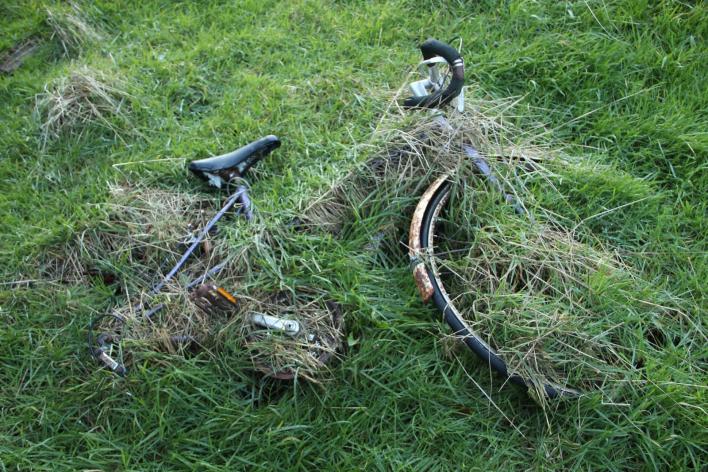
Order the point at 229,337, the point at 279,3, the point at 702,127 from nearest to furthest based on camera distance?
the point at 229,337, the point at 702,127, the point at 279,3

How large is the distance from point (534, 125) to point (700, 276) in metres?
1.36

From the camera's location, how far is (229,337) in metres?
2.84

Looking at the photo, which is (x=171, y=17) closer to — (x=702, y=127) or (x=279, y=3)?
(x=279, y=3)

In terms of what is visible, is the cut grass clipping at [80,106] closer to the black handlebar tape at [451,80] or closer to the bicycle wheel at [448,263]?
the black handlebar tape at [451,80]

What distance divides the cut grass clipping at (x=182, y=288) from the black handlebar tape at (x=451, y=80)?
1.21 meters

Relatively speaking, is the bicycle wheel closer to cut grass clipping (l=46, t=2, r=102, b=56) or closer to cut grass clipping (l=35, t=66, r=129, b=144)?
cut grass clipping (l=35, t=66, r=129, b=144)

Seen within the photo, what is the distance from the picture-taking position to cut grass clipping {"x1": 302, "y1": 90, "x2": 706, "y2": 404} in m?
2.68

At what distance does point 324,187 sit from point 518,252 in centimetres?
116

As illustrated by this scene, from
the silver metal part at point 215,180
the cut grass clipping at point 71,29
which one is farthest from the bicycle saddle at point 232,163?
the cut grass clipping at point 71,29

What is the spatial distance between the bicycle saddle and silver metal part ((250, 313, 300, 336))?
1021 mm

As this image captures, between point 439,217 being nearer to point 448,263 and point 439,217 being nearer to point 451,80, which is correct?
point 448,263

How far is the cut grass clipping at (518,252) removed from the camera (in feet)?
8.78

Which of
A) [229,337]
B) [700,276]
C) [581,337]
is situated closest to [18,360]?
[229,337]

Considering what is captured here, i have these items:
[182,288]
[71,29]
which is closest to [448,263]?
[182,288]
